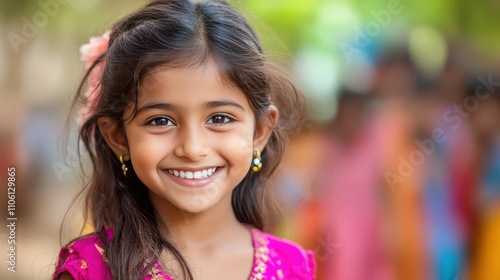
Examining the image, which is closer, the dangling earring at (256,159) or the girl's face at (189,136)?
the girl's face at (189,136)

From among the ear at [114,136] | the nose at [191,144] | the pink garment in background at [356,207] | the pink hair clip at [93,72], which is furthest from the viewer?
the pink garment in background at [356,207]

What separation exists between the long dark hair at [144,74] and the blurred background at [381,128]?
115 cm

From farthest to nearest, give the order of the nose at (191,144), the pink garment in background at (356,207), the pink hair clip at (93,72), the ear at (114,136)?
the pink garment in background at (356,207)
the pink hair clip at (93,72)
the ear at (114,136)
the nose at (191,144)

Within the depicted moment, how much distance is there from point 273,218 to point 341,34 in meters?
1.13

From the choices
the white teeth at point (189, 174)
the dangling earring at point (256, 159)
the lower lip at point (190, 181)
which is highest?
the dangling earring at point (256, 159)

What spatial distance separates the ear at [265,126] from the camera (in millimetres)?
1822

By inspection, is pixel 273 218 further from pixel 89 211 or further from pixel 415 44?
pixel 415 44

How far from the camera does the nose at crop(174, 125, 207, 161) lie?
161 cm

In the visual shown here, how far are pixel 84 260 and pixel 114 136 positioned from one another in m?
0.30

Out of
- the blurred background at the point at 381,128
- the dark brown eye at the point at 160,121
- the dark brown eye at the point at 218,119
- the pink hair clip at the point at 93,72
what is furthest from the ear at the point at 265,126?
the blurred background at the point at 381,128

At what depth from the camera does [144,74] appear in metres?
1.65

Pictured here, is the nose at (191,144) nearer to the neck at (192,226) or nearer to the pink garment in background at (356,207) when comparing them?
the neck at (192,226)

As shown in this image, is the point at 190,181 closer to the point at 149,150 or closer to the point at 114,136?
the point at 149,150

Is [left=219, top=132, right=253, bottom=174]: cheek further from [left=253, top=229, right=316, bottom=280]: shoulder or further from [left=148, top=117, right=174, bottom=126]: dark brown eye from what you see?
[left=253, top=229, right=316, bottom=280]: shoulder
